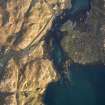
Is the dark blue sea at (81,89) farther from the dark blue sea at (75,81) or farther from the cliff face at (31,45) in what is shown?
the cliff face at (31,45)

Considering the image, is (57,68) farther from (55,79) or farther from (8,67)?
(8,67)

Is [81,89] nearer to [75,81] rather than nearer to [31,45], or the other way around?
[75,81]

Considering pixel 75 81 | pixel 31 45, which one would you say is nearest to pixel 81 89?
pixel 75 81

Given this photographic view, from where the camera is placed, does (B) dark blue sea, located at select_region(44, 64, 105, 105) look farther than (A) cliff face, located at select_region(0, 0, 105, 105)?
Yes

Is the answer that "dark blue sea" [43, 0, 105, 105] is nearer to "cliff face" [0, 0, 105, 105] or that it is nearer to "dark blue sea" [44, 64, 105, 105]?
"dark blue sea" [44, 64, 105, 105]

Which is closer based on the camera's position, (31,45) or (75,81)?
(31,45)

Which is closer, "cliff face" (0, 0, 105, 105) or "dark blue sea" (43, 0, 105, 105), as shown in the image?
"cliff face" (0, 0, 105, 105)

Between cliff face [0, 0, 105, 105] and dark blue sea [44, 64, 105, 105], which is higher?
cliff face [0, 0, 105, 105]

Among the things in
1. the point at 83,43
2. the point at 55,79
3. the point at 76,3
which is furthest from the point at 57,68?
the point at 76,3

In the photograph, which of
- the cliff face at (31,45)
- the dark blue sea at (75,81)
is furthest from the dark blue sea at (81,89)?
the cliff face at (31,45)

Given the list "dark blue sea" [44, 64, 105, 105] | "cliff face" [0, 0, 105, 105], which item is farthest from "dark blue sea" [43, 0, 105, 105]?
"cliff face" [0, 0, 105, 105]
